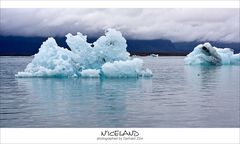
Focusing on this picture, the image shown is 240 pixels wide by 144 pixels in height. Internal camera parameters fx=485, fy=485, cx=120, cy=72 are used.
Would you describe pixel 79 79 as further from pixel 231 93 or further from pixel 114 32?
pixel 231 93

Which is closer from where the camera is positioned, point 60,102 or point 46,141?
point 46,141

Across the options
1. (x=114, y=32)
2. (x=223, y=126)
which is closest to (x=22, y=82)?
(x=114, y=32)

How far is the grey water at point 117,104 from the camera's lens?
36.7 feet

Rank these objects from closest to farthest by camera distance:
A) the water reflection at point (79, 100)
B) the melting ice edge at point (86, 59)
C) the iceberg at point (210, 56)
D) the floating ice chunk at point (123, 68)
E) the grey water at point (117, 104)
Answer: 1. the grey water at point (117, 104)
2. the water reflection at point (79, 100)
3. the floating ice chunk at point (123, 68)
4. the melting ice edge at point (86, 59)
5. the iceberg at point (210, 56)

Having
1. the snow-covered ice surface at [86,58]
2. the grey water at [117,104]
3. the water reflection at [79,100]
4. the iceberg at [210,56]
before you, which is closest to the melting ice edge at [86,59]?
the snow-covered ice surface at [86,58]

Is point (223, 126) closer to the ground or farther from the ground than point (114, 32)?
closer to the ground

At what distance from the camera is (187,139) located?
996cm

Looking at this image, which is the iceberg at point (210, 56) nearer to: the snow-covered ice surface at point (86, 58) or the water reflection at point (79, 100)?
the snow-covered ice surface at point (86, 58)

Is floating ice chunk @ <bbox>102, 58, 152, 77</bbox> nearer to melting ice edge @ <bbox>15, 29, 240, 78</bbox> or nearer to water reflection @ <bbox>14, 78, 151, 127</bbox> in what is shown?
melting ice edge @ <bbox>15, 29, 240, 78</bbox>

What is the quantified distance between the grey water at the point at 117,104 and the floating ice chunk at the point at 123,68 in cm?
52

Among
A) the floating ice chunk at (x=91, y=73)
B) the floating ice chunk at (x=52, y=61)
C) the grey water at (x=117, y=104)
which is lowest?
the grey water at (x=117, y=104)

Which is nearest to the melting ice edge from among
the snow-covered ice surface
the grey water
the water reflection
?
the snow-covered ice surface

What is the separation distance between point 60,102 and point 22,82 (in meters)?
7.06

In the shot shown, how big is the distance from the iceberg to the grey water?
13.2 metres
